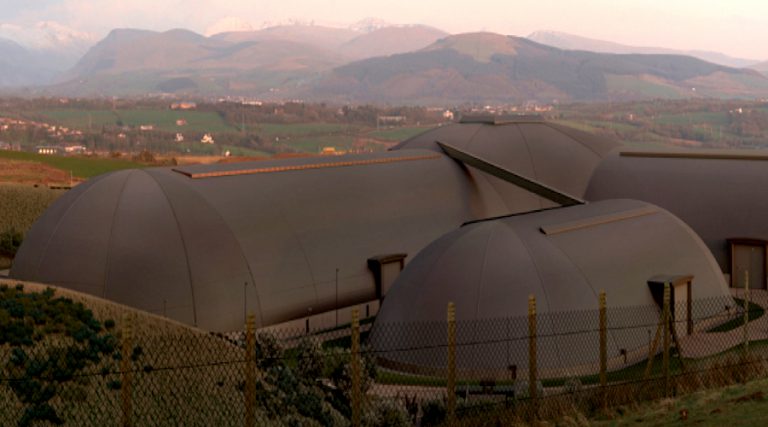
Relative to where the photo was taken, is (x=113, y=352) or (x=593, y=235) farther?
(x=593, y=235)

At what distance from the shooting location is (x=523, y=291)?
36.7m

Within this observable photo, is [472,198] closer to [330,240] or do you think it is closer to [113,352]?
[330,240]

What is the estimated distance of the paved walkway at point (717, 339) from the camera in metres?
38.2

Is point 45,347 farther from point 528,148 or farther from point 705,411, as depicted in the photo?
point 528,148

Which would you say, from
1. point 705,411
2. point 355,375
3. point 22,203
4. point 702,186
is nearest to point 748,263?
point 702,186

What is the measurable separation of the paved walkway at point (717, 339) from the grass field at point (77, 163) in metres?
87.5

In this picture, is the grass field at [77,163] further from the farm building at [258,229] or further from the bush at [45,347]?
the bush at [45,347]

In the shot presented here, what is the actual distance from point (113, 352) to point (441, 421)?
24.6 ft

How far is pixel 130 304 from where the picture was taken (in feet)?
130

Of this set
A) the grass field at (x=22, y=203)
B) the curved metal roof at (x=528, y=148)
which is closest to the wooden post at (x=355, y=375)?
the curved metal roof at (x=528, y=148)

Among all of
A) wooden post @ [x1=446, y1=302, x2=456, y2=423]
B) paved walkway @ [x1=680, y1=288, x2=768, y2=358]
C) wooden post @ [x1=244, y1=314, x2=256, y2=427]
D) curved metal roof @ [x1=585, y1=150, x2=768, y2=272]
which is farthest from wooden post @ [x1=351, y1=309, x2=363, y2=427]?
curved metal roof @ [x1=585, y1=150, x2=768, y2=272]

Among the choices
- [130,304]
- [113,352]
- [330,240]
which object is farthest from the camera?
[330,240]

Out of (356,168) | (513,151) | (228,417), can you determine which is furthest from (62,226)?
(513,151)

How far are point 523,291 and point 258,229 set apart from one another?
13.9 meters
